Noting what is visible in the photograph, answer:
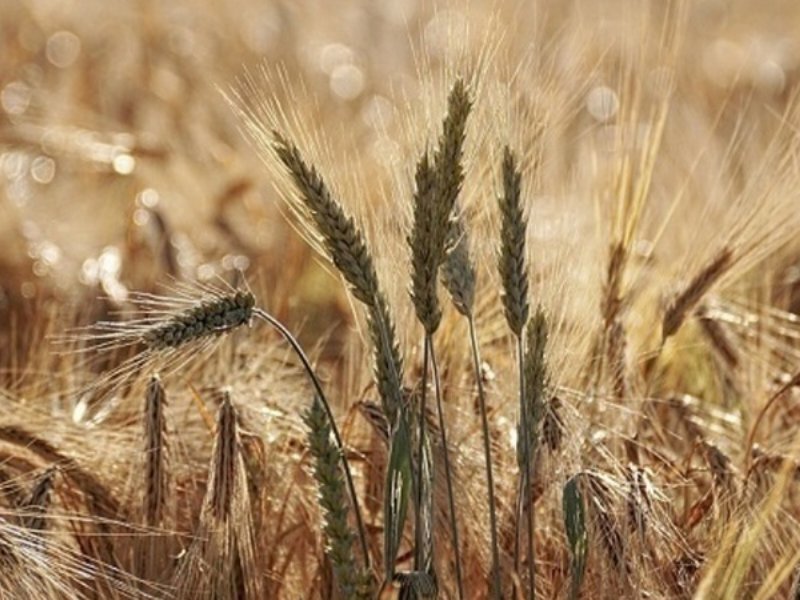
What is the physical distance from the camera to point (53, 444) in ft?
8.82

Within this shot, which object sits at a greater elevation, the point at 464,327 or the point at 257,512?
the point at 464,327

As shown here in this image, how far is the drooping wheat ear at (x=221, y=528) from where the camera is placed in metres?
2.43

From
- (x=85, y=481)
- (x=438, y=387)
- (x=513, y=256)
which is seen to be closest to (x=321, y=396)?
(x=438, y=387)

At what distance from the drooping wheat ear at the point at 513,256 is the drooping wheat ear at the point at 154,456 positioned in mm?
544

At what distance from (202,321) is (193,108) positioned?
3.58 m

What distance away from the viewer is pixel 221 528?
244 centimetres

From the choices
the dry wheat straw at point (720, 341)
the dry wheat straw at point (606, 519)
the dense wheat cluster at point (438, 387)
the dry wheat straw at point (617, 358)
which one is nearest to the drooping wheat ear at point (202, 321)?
the dense wheat cluster at point (438, 387)

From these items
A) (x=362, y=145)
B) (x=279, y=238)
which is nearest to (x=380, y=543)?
(x=279, y=238)

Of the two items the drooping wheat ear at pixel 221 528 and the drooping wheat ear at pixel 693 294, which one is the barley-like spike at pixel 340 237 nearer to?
the drooping wheat ear at pixel 221 528

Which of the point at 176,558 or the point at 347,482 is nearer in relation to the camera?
the point at 347,482

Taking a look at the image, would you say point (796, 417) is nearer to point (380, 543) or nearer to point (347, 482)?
point (380, 543)

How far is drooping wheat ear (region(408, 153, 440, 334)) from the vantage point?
217 cm

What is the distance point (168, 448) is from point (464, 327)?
488 millimetres

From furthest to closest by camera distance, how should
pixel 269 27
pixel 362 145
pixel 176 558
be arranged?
pixel 269 27 < pixel 362 145 < pixel 176 558
